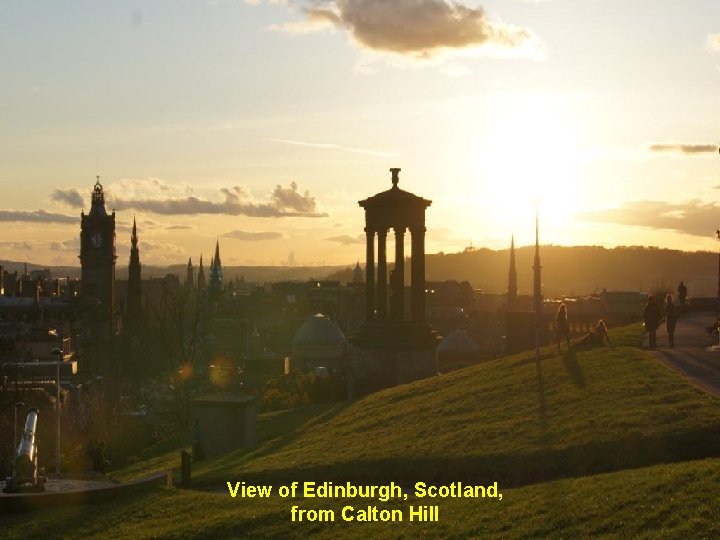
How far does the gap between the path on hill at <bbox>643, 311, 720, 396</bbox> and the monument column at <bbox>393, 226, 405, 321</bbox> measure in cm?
1165

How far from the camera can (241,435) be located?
35.3m

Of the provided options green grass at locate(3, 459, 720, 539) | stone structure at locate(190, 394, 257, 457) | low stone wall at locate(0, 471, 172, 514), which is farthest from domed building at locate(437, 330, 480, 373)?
green grass at locate(3, 459, 720, 539)

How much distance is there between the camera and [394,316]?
49.2 metres

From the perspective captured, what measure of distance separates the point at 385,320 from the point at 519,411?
2282 centimetres

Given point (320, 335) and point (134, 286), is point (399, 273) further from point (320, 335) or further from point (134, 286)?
point (134, 286)

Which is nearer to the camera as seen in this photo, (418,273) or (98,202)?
(418,273)

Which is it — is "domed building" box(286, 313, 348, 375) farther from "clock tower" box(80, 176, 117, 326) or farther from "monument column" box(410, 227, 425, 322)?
"clock tower" box(80, 176, 117, 326)

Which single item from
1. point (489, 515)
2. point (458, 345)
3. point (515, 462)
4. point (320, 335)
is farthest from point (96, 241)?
point (489, 515)

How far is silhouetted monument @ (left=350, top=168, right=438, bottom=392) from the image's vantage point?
47750 mm

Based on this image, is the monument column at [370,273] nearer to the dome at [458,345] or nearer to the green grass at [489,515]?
the dome at [458,345]

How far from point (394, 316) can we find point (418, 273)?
2.27m

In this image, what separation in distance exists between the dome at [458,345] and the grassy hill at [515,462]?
3827 cm

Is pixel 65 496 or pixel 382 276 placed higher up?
pixel 382 276

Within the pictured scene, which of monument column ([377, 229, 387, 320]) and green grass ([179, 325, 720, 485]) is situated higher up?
monument column ([377, 229, 387, 320])
